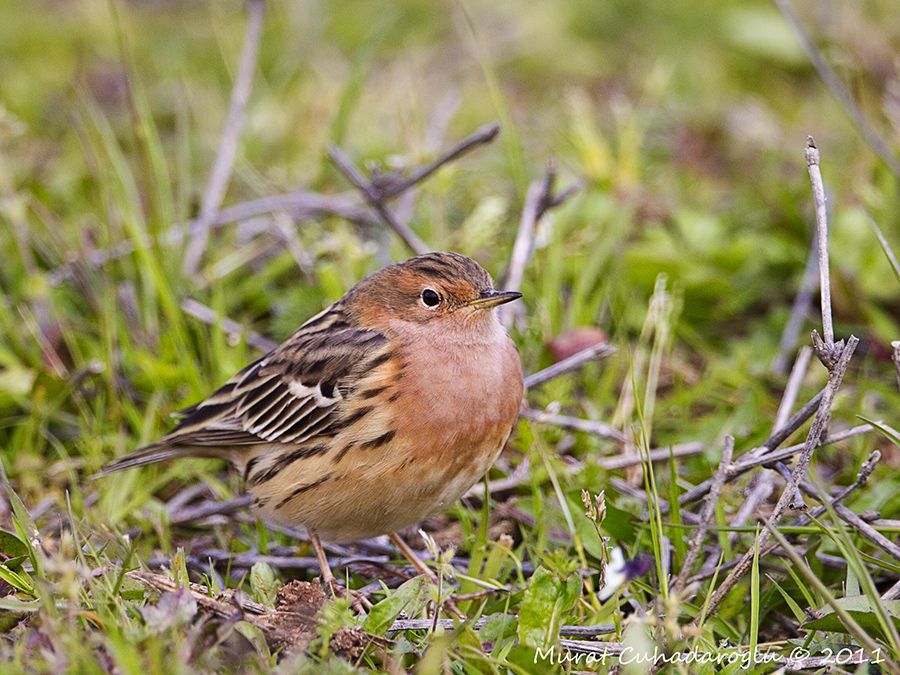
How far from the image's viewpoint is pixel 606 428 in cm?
555

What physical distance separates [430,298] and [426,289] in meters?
0.05

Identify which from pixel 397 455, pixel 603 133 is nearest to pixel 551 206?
pixel 397 455

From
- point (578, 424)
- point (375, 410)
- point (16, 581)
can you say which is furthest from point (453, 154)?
point (16, 581)

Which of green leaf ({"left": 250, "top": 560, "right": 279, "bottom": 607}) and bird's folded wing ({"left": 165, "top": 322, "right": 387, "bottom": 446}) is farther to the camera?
bird's folded wing ({"left": 165, "top": 322, "right": 387, "bottom": 446})

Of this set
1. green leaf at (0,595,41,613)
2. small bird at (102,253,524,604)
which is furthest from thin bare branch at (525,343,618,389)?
green leaf at (0,595,41,613)

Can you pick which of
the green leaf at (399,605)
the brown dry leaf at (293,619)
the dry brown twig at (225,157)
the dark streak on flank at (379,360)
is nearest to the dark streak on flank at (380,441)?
the dark streak on flank at (379,360)

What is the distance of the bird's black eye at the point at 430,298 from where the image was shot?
516cm

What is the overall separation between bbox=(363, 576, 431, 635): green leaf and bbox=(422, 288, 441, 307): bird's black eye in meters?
1.41

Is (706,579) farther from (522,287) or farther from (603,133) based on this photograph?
(603,133)

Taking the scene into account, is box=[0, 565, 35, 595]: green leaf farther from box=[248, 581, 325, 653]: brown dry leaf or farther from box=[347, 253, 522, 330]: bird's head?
box=[347, 253, 522, 330]: bird's head

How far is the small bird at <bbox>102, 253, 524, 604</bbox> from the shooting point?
4.72m

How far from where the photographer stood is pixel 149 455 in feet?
17.5

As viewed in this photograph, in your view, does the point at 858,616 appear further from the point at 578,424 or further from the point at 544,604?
the point at 578,424

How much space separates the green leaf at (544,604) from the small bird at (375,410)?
69cm
